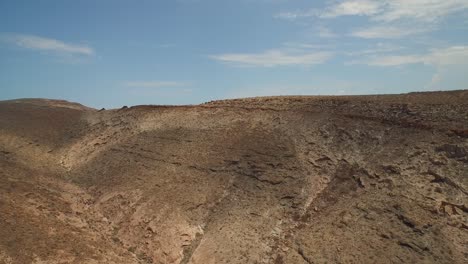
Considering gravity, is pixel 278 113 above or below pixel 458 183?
above

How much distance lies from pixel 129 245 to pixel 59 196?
7.54m

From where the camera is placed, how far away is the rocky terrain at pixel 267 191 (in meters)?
16.1

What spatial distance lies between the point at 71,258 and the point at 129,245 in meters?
2.96

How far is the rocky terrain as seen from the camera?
1606cm

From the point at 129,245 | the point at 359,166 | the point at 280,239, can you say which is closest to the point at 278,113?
the point at 359,166

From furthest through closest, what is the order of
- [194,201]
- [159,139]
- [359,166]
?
1. [159,139]
2. [194,201]
3. [359,166]

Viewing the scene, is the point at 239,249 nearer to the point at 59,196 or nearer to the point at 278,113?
the point at 278,113

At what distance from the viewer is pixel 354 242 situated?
15.6 meters

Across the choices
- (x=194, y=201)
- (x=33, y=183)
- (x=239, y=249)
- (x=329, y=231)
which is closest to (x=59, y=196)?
(x=33, y=183)

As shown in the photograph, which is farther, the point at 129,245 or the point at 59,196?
the point at 59,196

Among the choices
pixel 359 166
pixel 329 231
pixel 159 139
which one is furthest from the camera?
pixel 159 139

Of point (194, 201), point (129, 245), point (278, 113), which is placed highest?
point (278, 113)

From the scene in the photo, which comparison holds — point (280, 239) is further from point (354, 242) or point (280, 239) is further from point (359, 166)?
point (359, 166)

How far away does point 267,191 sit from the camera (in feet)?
65.8
